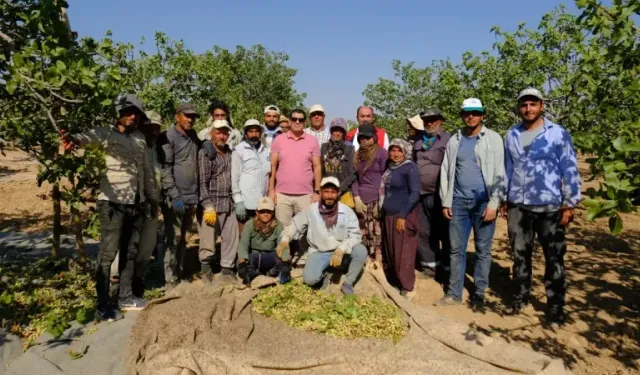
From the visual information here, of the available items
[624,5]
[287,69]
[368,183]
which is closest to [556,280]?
[368,183]

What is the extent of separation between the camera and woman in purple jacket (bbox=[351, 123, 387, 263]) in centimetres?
558

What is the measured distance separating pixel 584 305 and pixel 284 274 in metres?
3.43

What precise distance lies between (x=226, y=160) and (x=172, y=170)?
62cm

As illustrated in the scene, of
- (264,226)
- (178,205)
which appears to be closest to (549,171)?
(264,226)

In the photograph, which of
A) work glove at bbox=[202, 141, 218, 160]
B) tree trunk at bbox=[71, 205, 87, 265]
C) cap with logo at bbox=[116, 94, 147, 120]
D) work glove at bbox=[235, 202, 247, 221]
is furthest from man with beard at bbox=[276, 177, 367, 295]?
tree trunk at bbox=[71, 205, 87, 265]

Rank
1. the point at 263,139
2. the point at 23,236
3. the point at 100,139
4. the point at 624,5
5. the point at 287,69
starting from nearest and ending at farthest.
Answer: the point at 624,5 → the point at 100,139 → the point at 263,139 → the point at 23,236 → the point at 287,69

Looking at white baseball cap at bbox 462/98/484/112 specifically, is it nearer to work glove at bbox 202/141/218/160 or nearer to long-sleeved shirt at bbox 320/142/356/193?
Answer: long-sleeved shirt at bbox 320/142/356/193

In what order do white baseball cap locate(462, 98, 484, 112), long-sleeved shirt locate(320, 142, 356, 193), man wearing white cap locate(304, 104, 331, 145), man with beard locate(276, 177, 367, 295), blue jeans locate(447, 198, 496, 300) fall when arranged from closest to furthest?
white baseball cap locate(462, 98, 484, 112), blue jeans locate(447, 198, 496, 300), man with beard locate(276, 177, 367, 295), long-sleeved shirt locate(320, 142, 356, 193), man wearing white cap locate(304, 104, 331, 145)

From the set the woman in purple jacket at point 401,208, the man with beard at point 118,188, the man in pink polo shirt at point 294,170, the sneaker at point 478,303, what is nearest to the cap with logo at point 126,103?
the man with beard at point 118,188

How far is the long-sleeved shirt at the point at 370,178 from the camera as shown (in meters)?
5.59

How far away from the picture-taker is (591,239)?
8.16 metres

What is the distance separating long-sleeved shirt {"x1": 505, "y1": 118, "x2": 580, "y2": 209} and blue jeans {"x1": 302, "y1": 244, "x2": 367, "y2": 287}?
1812 mm

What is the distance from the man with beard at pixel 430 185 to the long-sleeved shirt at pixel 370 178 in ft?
1.54

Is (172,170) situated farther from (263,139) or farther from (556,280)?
(556,280)
